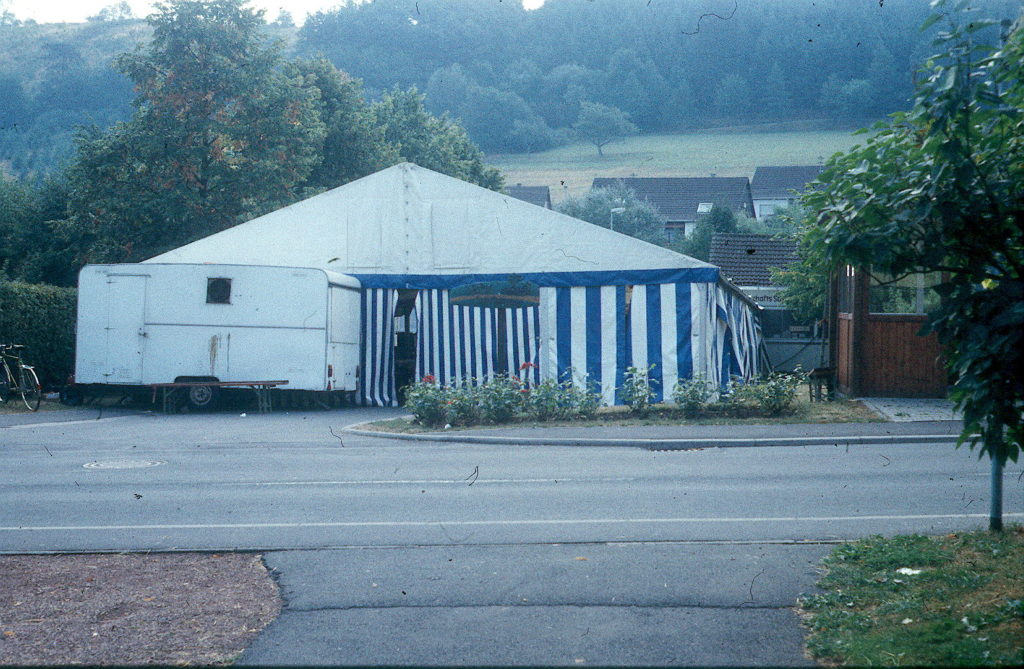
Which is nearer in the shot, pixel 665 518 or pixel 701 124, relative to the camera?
pixel 665 518

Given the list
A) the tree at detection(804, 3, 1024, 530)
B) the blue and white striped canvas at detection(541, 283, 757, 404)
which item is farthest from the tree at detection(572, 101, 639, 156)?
the tree at detection(804, 3, 1024, 530)

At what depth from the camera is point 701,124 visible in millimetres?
78562

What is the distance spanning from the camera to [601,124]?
85.5m

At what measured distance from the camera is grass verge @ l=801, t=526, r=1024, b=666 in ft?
15.5

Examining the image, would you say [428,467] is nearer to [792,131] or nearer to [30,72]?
[792,131]

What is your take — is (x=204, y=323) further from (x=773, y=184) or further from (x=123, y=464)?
(x=773, y=184)

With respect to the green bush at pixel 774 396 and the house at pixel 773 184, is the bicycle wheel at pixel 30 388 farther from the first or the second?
the house at pixel 773 184

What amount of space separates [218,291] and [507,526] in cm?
1345

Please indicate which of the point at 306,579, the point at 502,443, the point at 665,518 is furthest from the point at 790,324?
the point at 306,579

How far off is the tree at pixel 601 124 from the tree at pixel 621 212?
6.70 meters

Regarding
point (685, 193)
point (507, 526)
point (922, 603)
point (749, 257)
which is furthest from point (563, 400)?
point (685, 193)

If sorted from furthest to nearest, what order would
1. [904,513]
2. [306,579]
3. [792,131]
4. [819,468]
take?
1. [792,131]
2. [819,468]
3. [904,513]
4. [306,579]

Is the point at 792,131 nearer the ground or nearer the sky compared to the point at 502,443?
nearer the sky

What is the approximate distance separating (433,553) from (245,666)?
8.33 ft
